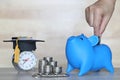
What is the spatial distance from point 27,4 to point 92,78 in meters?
0.52

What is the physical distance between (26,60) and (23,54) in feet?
0.08

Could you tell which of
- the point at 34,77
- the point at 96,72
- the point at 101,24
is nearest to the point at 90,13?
the point at 101,24

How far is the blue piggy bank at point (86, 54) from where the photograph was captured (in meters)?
0.97

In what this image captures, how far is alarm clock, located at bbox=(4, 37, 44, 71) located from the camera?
1.05 m

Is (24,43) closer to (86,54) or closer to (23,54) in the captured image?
(23,54)

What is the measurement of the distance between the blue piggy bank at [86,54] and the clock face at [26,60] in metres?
0.14

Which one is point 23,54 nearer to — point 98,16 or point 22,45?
point 22,45

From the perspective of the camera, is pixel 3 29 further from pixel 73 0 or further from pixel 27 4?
pixel 73 0

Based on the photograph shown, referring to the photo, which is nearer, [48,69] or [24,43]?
[48,69]

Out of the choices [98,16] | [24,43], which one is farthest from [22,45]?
[98,16]

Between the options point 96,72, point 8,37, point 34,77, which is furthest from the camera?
point 8,37

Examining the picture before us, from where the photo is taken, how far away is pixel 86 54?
0.97m

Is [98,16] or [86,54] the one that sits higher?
[98,16]

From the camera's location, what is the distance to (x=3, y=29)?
1.28 m
